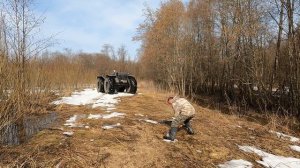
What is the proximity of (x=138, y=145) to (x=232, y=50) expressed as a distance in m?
19.5

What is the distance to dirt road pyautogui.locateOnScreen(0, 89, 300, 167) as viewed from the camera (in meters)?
6.73

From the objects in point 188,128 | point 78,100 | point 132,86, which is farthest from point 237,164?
point 132,86

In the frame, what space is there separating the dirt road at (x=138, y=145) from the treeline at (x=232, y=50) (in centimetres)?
686

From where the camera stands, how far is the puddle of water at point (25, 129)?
817 cm

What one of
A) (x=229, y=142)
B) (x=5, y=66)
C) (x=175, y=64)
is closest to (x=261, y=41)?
(x=175, y=64)

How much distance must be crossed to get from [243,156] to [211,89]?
85.2ft

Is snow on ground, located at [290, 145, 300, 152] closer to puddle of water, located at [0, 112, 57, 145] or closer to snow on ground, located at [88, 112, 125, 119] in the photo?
snow on ground, located at [88, 112, 125, 119]

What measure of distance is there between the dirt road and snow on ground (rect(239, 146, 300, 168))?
0.02 meters

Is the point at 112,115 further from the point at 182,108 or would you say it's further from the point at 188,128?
the point at 182,108

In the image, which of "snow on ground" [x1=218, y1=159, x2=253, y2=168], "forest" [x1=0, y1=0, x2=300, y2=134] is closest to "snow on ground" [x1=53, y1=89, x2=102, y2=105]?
"forest" [x1=0, y1=0, x2=300, y2=134]

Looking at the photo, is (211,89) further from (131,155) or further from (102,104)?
(131,155)

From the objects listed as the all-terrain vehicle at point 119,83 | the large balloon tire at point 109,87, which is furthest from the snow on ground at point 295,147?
the large balloon tire at point 109,87

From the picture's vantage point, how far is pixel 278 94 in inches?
805

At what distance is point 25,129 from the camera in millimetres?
9562
